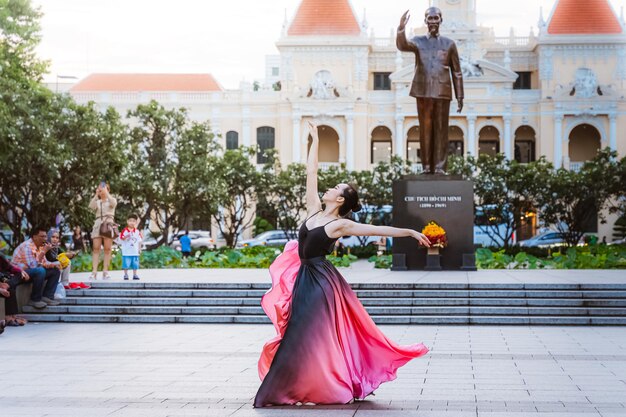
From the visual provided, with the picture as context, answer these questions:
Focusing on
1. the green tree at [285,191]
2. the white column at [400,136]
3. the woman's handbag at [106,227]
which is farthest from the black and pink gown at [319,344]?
the white column at [400,136]

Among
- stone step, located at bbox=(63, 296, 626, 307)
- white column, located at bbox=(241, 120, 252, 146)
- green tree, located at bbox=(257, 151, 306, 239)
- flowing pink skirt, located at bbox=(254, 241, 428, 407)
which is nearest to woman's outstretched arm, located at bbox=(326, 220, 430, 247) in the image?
flowing pink skirt, located at bbox=(254, 241, 428, 407)

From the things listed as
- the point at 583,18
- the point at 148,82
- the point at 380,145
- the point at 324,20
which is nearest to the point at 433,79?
the point at 380,145

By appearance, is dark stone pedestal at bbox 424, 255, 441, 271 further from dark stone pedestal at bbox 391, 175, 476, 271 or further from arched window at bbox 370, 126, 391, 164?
arched window at bbox 370, 126, 391, 164

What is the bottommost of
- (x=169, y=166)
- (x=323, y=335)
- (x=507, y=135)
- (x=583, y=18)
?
(x=323, y=335)

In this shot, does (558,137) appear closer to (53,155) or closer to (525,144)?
(525,144)

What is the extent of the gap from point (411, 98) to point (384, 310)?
4297 centimetres

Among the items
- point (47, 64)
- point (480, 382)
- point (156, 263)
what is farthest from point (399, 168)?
point (480, 382)

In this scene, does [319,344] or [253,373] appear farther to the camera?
[253,373]

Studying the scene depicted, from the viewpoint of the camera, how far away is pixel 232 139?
59.1 meters

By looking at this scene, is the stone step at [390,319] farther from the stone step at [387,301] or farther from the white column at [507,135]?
the white column at [507,135]

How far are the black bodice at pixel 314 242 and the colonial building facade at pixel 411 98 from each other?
48421 mm

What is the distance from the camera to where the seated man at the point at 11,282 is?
519 inches

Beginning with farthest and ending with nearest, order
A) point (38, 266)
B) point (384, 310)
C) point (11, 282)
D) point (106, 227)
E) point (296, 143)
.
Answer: point (296, 143) → point (106, 227) → point (38, 266) → point (384, 310) → point (11, 282)

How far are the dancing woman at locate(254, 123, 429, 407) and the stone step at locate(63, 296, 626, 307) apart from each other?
6.51 m
